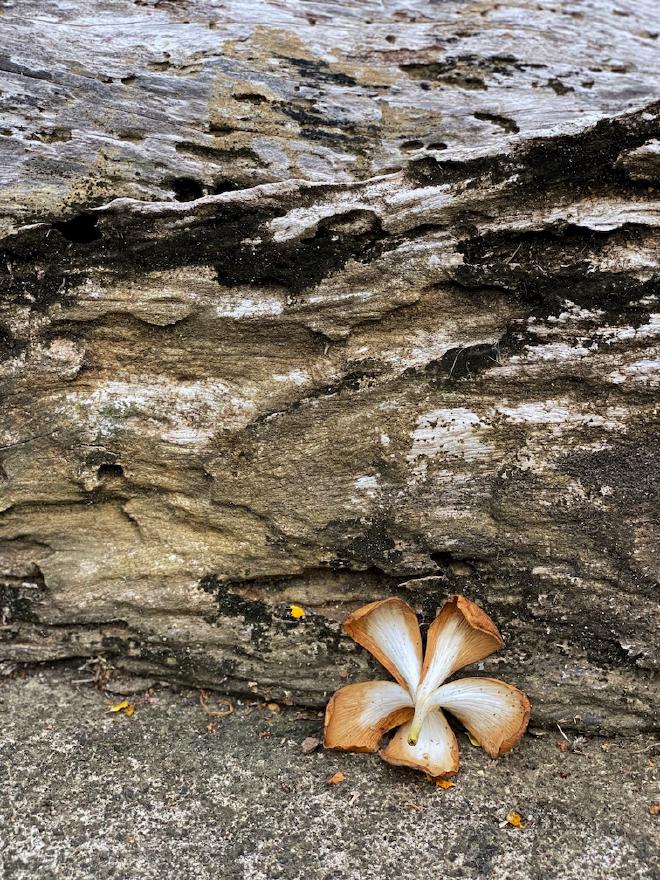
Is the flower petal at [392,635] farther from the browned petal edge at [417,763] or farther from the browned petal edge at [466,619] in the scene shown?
the browned petal edge at [417,763]

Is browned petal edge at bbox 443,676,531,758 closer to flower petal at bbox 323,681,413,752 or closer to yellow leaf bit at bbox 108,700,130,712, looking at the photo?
flower petal at bbox 323,681,413,752

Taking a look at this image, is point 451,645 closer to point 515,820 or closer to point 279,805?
point 515,820

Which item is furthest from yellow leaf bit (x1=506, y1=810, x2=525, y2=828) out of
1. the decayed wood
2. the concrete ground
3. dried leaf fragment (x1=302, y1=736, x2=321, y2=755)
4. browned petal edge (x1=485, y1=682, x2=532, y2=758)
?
dried leaf fragment (x1=302, y1=736, x2=321, y2=755)

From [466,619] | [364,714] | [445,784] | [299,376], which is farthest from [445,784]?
[299,376]

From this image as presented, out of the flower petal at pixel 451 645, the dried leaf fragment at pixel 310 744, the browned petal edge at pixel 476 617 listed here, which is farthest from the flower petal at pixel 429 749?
the browned petal edge at pixel 476 617

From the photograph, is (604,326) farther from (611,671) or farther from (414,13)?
(414,13)

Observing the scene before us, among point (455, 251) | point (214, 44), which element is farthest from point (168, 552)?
point (214, 44)
